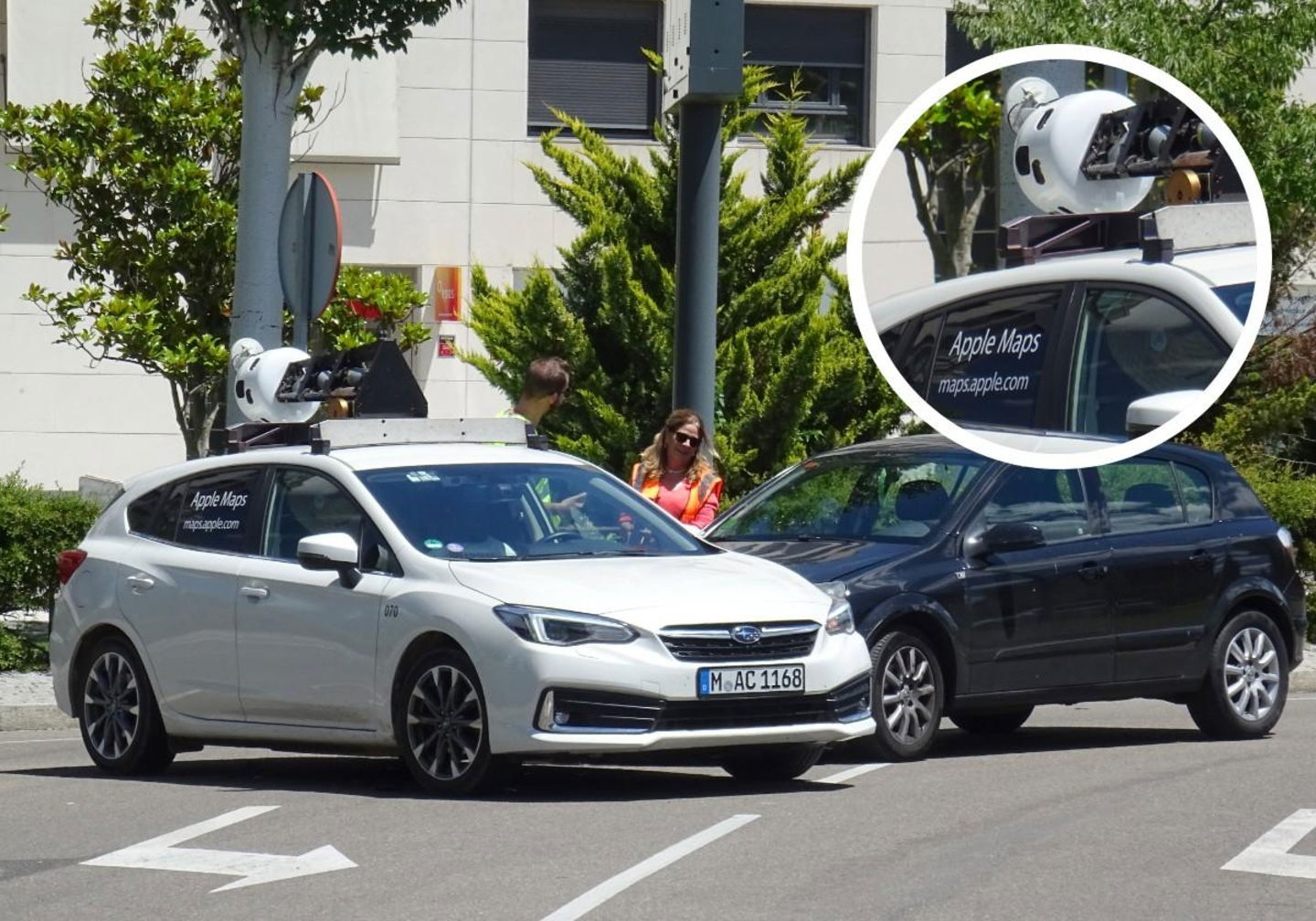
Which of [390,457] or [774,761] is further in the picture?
[390,457]

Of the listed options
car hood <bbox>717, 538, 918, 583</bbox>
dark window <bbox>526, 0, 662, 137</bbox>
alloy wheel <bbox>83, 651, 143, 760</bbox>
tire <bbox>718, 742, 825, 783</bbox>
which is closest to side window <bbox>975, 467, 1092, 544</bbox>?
car hood <bbox>717, 538, 918, 583</bbox>

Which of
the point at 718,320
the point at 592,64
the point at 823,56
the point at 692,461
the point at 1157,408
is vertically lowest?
the point at 692,461

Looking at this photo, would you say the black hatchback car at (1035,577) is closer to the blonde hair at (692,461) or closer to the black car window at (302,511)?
the blonde hair at (692,461)

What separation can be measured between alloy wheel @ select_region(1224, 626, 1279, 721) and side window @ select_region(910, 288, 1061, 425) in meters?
8.27

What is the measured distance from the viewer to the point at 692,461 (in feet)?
40.4

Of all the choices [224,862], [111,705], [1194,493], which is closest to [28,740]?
[111,705]

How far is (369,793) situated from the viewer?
9.41 metres

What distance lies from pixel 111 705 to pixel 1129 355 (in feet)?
25.4

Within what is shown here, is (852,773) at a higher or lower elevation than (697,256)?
lower

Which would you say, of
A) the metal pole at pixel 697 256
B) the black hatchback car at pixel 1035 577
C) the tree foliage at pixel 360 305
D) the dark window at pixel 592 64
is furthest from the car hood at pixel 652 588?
the dark window at pixel 592 64

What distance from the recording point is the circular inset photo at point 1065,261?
3678mm

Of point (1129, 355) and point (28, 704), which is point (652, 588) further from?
point (28, 704)

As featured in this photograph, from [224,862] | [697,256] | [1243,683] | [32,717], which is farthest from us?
[32,717]

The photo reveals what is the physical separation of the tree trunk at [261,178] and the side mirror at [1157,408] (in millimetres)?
10579
